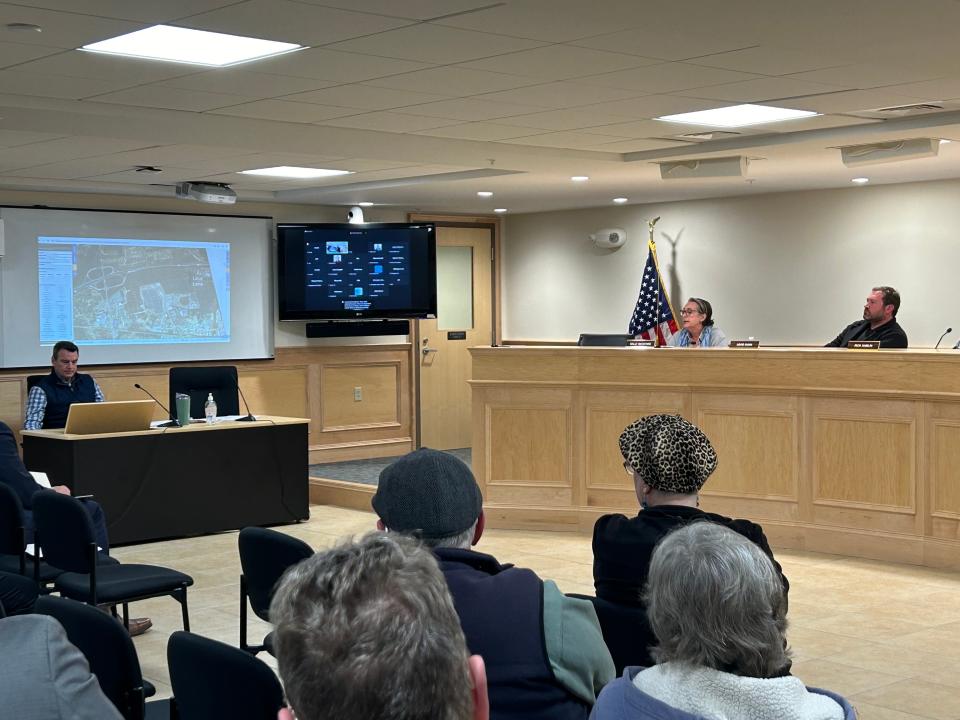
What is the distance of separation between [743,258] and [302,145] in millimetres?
5061

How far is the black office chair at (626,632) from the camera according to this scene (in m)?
2.99

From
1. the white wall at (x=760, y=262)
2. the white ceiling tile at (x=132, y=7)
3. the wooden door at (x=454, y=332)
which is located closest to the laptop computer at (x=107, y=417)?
the white ceiling tile at (x=132, y=7)

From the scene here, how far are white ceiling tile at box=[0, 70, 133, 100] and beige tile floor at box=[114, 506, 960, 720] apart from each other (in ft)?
8.59

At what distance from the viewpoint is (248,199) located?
36.3 ft

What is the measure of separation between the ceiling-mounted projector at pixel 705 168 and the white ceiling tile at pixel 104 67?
14.0 ft

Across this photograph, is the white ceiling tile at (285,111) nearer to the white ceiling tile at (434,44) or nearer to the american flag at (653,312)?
the white ceiling tile at (434,44)

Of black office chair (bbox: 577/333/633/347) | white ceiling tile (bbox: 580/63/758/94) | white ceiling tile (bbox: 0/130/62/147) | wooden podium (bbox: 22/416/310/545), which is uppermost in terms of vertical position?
white ceiling tile (bbox: 0/130/62/147)

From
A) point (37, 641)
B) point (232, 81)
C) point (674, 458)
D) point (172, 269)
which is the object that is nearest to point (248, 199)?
point (172, 269)

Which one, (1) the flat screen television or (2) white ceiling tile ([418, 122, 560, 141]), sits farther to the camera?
(1) the flat screen television

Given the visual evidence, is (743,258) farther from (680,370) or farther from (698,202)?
(680,370)

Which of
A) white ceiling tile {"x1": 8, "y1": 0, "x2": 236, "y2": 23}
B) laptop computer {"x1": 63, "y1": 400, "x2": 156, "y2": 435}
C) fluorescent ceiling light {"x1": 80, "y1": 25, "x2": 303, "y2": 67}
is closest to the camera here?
white ceiling tile {"x1": 8, "y1": 0, "x2": 236, "y2": 23}

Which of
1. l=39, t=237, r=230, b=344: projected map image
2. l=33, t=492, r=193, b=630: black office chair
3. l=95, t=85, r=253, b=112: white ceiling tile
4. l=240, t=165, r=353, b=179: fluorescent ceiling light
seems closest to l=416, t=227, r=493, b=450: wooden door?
l=39, t=237, r=230, b=344: projected map image

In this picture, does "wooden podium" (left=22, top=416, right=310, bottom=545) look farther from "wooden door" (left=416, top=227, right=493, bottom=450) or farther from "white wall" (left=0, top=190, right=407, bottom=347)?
"wooden door" (left=416, top=227, right=493, bottom=450)

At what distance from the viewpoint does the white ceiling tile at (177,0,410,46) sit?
164 inches
